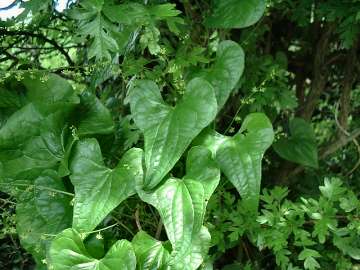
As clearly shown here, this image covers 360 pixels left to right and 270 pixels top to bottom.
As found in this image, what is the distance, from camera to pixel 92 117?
1.18 meters

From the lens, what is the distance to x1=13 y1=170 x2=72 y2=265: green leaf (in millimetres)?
1134

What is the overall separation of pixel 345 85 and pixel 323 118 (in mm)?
271

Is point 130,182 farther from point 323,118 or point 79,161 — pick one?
point 323,118

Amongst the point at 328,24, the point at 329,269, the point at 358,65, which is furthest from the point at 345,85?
the point at 329,269

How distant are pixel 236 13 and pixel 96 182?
0.43m

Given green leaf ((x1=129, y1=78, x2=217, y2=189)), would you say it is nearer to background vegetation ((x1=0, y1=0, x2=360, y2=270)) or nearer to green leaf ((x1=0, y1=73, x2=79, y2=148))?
background vegetation ((x1=0, y1=0, x2=360, y2=270))

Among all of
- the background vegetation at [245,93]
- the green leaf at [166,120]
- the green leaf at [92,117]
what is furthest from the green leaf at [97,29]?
the green leaf at [92,117]

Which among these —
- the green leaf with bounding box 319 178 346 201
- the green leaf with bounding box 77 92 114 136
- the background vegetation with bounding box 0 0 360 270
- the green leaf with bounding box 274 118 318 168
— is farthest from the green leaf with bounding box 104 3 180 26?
the green leaf with bounding box 274 118 318 168

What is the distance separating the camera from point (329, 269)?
1.33 m

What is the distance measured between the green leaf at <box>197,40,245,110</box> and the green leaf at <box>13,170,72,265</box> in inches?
14.4

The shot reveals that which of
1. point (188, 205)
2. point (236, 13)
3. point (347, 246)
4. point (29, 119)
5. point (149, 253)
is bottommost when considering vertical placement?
point (347, 246)

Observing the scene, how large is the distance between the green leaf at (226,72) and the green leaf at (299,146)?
43 centimetres

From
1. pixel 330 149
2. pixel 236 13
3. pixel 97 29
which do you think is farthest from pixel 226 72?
pixel 330 149

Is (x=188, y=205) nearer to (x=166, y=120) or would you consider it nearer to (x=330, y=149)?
(x=166, y=120)
